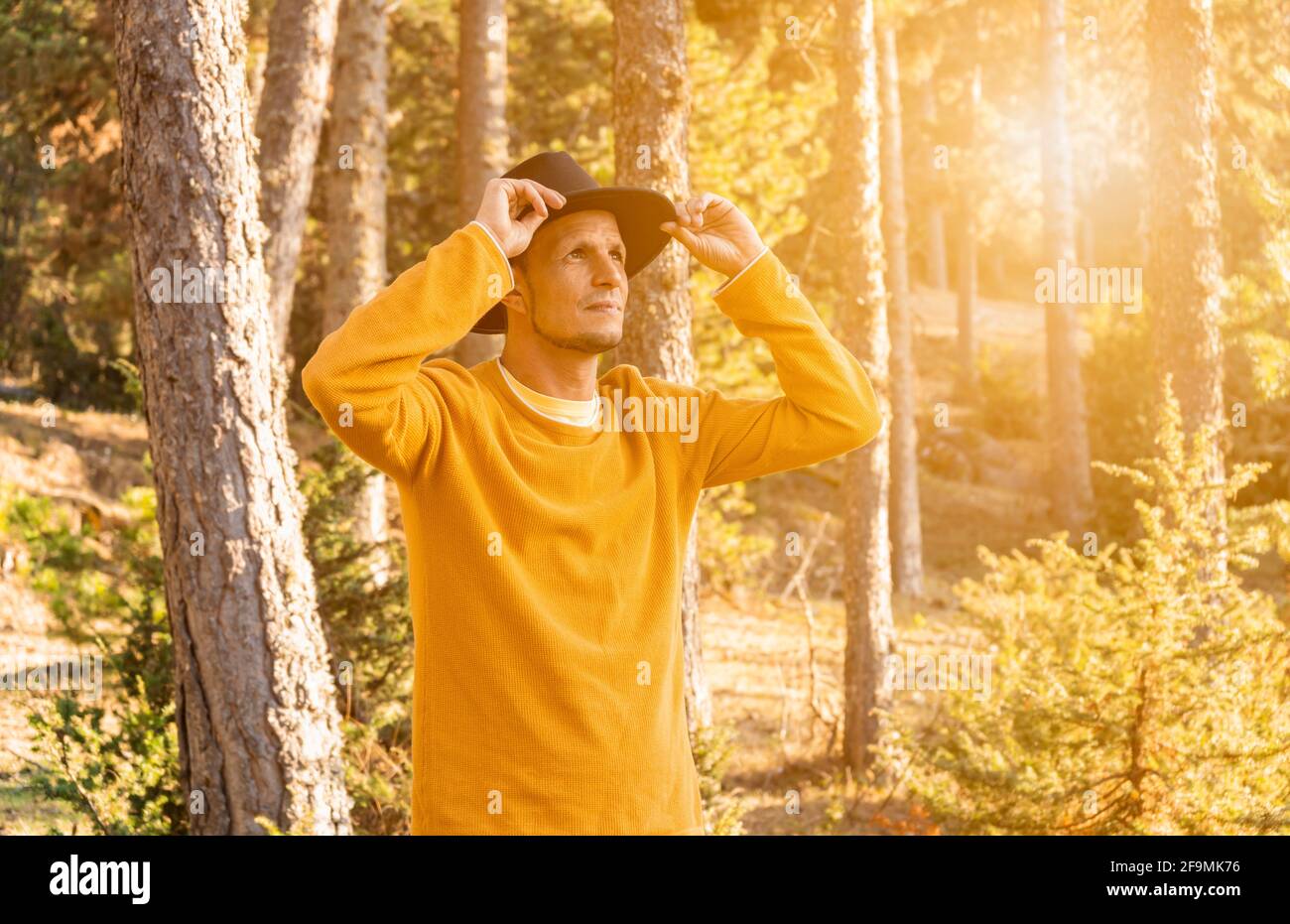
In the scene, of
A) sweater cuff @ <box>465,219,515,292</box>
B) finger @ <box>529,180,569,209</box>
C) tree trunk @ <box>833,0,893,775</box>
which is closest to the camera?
sweater cuff @ <box>465,219,515,292</box>

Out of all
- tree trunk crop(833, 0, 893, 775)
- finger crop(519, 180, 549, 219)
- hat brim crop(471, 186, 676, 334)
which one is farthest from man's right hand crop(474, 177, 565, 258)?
tree trunk crop(833, 0, 893, 775)

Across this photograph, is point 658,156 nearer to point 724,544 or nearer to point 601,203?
point 601,203

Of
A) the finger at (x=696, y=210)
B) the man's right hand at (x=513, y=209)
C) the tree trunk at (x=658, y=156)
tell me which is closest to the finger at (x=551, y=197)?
the man's right hand at (x=513, y=209)

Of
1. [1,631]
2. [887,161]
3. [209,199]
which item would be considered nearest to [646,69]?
[209,199]

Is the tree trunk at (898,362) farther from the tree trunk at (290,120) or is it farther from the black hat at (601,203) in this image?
the black hat at (601,203)

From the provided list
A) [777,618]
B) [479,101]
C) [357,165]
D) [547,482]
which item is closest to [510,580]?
[547,482]

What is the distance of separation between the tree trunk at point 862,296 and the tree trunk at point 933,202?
15697 mm

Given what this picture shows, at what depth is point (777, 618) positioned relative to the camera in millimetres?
17438

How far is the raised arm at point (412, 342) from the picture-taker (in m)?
2.91

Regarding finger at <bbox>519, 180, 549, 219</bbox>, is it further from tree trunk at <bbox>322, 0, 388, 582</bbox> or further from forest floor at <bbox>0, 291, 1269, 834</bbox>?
tree trunk at <bbox>322, 0, 388, 582</bbox>

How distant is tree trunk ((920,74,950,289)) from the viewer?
2711 cm

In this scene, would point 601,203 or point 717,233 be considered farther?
point 717,233

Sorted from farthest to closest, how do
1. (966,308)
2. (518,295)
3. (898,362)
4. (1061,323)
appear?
(966,308), (1061,323), (898,362), (518,295)

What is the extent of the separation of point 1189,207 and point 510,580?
26.0ft
